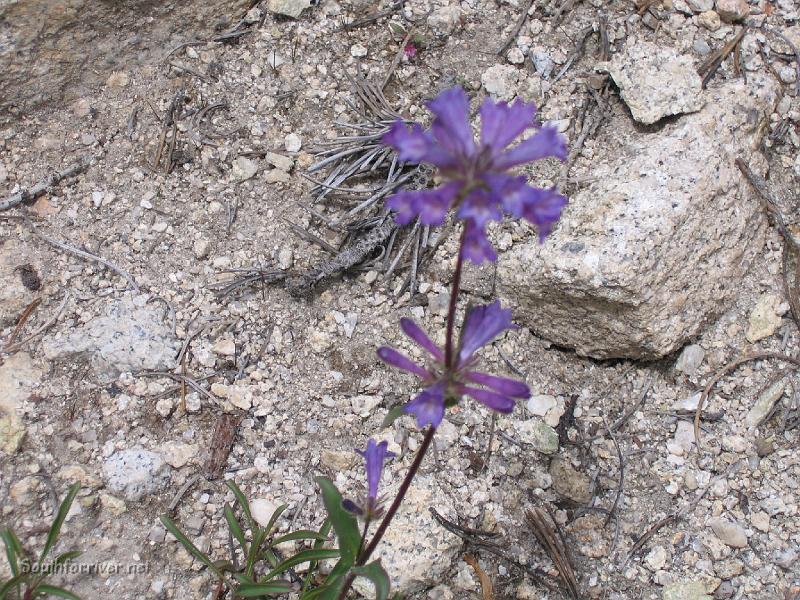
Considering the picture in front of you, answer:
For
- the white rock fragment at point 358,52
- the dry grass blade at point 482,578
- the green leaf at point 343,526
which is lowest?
the dry grass blade at point 482,578

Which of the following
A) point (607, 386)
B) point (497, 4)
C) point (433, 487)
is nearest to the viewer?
point (433, 487)

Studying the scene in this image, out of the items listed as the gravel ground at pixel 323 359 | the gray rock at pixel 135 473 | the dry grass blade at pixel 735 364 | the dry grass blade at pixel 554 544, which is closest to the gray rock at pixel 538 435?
the gravel ground at pixel 323 359

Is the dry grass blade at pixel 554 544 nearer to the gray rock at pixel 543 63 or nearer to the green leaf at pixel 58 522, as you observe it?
the green leaf at pixel 58 522

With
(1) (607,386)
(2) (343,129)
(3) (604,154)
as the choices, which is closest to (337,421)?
(1) (607,386)

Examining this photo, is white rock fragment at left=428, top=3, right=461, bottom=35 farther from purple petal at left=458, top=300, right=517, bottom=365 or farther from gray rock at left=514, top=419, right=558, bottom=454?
purple petal at left=458, top=300, right=517, bottom=365

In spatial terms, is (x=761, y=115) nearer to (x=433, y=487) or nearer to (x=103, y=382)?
(x=433, y=487)

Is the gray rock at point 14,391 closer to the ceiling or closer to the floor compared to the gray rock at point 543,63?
closer to the floor
